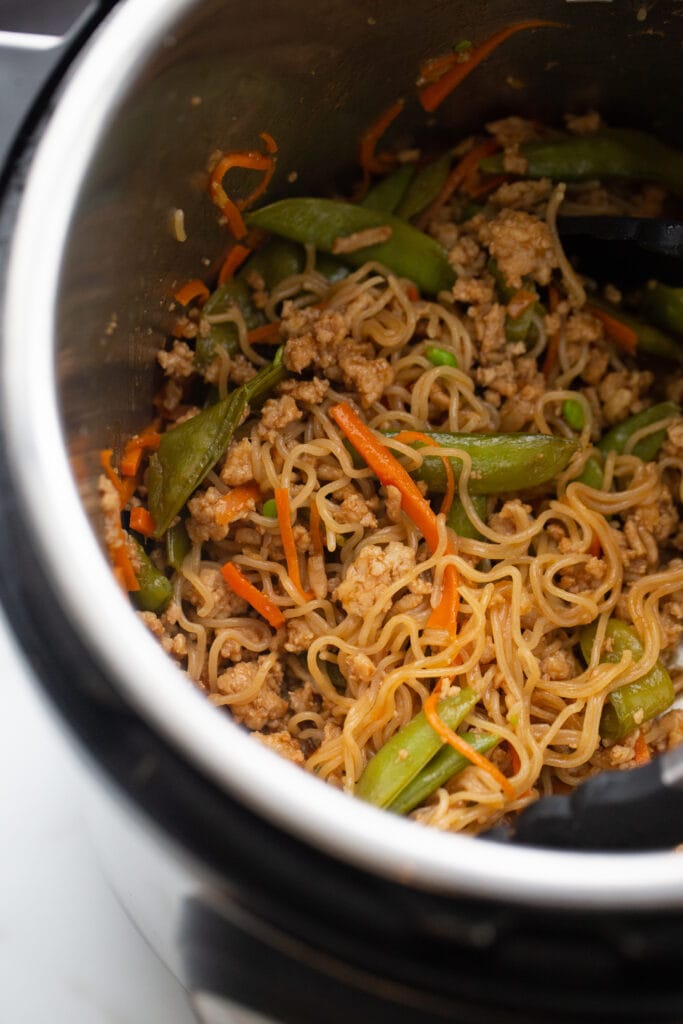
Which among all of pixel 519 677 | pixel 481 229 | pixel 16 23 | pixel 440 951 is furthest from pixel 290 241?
pixel 440 951

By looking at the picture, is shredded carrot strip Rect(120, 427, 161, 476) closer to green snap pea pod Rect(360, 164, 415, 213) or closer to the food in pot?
the food in pot

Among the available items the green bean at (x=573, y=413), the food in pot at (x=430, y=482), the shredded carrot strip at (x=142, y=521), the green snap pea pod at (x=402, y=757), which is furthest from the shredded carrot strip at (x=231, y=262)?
the green snap pea pod at (x=402, y=757)

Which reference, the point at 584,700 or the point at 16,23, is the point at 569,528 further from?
the point at 16,23

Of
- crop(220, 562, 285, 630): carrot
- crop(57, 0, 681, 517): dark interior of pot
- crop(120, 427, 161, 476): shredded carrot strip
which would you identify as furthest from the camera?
crop(220, 562, 285, 630): carrot

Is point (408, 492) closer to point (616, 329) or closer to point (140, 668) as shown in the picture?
point (616, 329)

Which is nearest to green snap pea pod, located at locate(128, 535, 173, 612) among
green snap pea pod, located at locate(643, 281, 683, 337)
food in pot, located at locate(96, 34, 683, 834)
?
food in pot, located at locate(96, 34, 683, 834)

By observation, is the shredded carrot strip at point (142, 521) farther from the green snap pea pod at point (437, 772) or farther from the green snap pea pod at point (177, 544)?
the green snap pea pod at point (437, 772)
